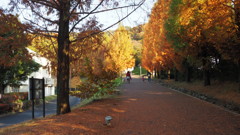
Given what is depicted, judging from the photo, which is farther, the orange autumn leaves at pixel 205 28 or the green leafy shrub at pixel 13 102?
the green leafy shrub at pixel 13 102

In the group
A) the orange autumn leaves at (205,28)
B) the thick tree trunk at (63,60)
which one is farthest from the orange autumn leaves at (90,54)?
the orange autumn leaves at (205,28)

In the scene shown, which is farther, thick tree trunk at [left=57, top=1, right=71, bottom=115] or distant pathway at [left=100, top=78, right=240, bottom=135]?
thick tree trunk at [left=57, top=1, right=71, bottom=115]

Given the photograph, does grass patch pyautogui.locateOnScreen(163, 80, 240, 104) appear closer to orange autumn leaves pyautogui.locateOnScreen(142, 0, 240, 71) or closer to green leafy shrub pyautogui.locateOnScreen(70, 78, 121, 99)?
orange autumn leaves pyautogui.locateOnScreen(142, 0, 240, 71)

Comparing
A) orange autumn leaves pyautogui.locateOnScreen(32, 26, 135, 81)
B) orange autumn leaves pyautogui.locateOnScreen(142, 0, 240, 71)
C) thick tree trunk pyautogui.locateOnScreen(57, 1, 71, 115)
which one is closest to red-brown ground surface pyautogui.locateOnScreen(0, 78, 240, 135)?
thick tree trunk pyautogui.locateOnScreen(57, 1, 71, 115)

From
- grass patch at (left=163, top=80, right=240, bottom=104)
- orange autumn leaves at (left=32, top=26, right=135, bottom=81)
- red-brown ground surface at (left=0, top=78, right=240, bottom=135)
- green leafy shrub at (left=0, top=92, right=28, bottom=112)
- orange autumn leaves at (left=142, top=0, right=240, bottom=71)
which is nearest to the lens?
red-brown ground surface at (left=0, top=78, right=240, bottom=135)

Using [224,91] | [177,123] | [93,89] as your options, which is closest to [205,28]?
[224,91]

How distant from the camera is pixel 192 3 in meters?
14.7

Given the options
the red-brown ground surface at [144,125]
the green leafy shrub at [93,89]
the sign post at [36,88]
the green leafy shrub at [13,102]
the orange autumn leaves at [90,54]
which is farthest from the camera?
the green leafy shrub at [13,102]

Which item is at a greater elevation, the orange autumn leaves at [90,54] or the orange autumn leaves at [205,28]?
the orange autumn leaves at [205,28]

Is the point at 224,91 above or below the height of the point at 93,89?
below

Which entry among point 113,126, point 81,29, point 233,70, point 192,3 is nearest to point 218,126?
point 113,126

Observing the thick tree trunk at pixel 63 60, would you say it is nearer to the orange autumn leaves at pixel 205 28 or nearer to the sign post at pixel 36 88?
the sign post at pixel 36 88

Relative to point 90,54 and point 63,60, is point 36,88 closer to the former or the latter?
point 63,60

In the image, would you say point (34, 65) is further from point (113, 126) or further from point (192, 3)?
point (113, 126)
